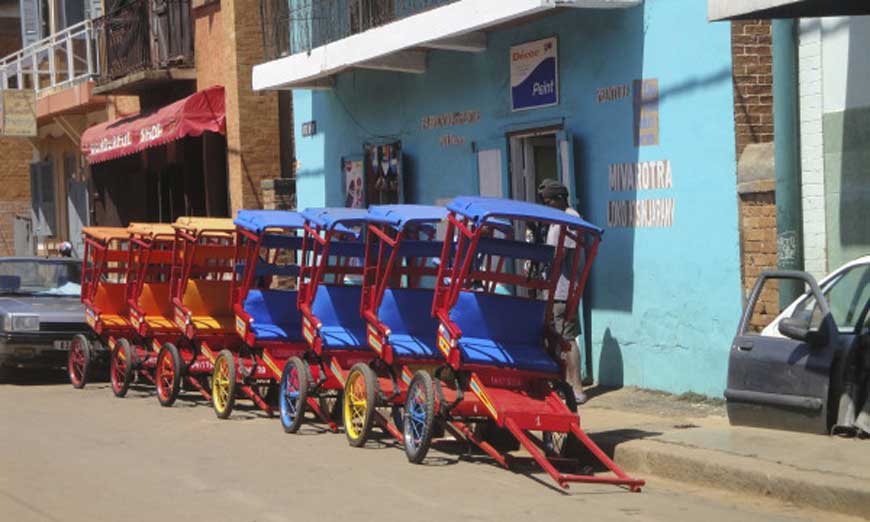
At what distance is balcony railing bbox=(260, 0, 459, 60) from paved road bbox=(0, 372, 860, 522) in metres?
7.09

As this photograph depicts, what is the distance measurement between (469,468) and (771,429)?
2.23 metres

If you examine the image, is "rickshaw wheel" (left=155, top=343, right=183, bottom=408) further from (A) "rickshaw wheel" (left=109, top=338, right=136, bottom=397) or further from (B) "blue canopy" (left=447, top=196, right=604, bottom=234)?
(B) "blue canopy" (left=447, top=196, right=604, bottom=234)

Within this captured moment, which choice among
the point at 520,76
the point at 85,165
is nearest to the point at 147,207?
the point at 85,165

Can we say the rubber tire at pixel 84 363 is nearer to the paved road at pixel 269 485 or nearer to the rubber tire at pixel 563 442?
the paved road at pixel 269 485

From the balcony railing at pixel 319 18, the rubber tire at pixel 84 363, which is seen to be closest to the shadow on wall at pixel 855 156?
the balcony railing at pixel 319 18

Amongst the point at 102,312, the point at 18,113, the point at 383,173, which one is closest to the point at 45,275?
the point at 102,312

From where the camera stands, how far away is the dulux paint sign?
15914 millimetres

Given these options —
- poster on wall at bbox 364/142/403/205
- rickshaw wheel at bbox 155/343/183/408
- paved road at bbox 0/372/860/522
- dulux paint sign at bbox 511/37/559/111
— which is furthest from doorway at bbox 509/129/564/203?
paved road at bbox 0/372/860/522

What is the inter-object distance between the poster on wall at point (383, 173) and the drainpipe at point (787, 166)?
8.14 metres

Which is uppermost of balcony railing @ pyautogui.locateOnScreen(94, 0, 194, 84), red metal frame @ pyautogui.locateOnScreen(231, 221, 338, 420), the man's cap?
balcony railing @ pyautogui.locateOnScreen(94, 0, 194, 84)

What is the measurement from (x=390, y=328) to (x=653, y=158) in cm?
363

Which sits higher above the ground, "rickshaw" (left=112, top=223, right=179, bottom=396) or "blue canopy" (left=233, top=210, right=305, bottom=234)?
"blue canopy" (left=233, top=210, right=305, bottom=234)

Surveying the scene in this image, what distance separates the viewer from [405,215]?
39.4ft

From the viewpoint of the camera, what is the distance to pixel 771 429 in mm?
10977
